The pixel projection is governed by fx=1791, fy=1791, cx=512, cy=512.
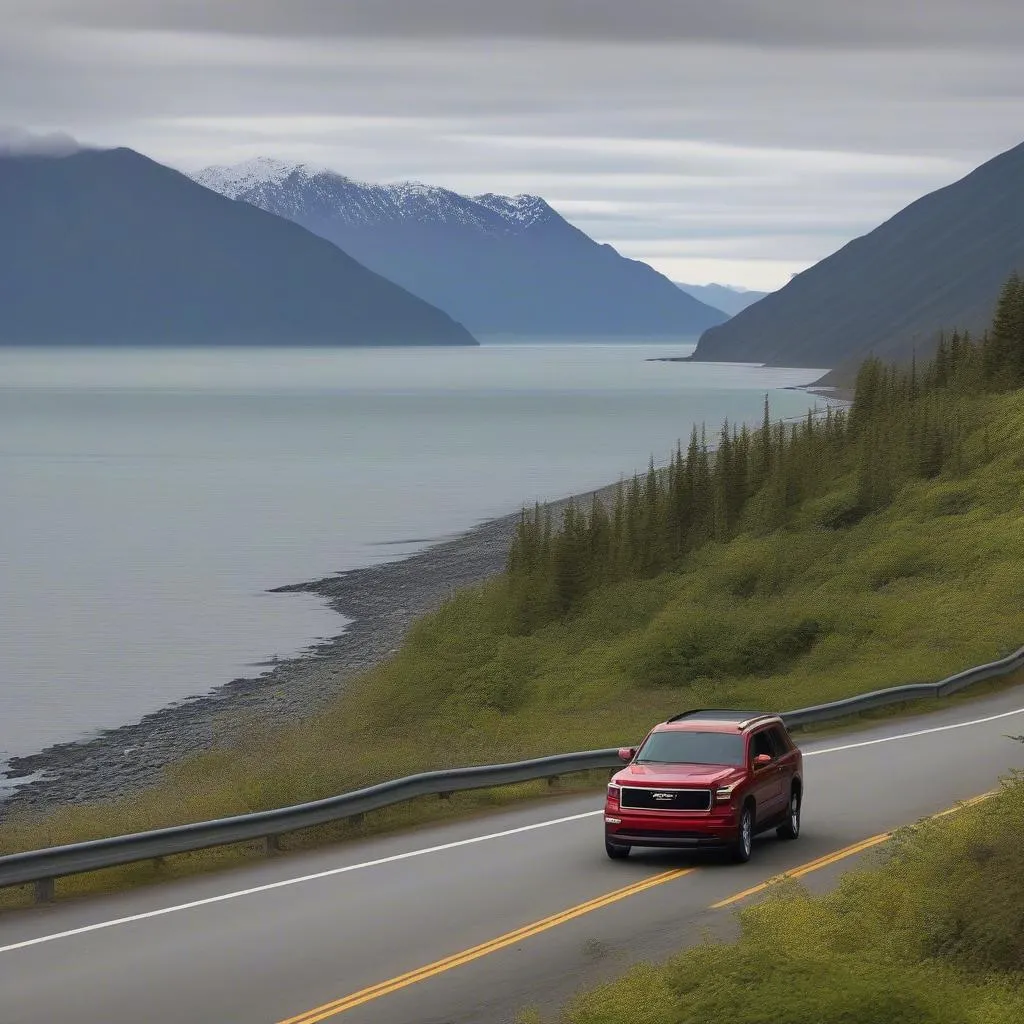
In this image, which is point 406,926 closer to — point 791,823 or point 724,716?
point 724,716

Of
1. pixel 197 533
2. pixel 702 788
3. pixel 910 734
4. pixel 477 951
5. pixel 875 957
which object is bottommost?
pixel 197 533

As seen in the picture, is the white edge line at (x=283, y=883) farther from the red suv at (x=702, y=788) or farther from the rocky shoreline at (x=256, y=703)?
the rocky shoreline at (x=256, y=703)

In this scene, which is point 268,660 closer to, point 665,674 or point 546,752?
point 665,674

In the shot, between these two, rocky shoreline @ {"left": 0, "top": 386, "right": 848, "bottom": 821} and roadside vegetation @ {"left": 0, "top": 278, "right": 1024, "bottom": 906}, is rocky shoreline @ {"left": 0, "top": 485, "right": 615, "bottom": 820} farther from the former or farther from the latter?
roadside vegetation @ {"left": 0, "top": 278, "right": 1024, "bottom": 906}

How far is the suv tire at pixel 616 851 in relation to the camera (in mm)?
20500

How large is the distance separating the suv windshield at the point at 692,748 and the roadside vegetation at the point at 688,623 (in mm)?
4571

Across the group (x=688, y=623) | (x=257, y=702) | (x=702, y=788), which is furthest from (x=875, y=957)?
(x=257, y=702)

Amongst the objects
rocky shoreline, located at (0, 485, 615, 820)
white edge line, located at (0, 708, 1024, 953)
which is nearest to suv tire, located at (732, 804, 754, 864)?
white edge line, located at (0, 708, 1024, 953)

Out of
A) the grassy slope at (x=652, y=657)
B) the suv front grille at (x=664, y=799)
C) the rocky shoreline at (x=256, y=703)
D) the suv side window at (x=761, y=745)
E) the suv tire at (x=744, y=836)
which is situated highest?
the suv side window at (x=761, y=745)

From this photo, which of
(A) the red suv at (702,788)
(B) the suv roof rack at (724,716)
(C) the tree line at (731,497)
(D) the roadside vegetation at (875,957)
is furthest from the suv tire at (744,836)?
(C) the tree line at (731,497)

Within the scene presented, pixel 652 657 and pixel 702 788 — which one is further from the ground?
pixel 702 788

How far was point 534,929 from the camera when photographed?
16891 mm

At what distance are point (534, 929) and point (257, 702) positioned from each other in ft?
115

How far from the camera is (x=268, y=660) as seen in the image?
58.8 meters
